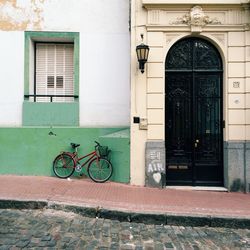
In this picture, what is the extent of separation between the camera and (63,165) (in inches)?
330

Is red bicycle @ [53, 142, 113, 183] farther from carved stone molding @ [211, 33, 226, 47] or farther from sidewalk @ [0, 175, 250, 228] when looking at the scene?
carved stone molding @ [211, 33, 226, 47]

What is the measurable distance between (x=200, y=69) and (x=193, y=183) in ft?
10.3

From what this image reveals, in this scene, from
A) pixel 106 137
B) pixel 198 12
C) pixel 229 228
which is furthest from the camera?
pixel 106 137

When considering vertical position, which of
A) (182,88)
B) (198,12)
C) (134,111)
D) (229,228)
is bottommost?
(229,228)

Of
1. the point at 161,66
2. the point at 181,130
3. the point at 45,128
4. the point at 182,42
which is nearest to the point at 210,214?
the point at 181,130

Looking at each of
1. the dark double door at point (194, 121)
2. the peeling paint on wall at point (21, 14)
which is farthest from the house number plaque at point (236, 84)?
the peeling paint on wall at point (21, 14)

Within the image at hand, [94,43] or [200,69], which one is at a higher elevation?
[94,43]

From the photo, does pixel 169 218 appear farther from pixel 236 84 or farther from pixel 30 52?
pixel 30 52

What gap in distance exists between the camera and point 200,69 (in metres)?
7.89

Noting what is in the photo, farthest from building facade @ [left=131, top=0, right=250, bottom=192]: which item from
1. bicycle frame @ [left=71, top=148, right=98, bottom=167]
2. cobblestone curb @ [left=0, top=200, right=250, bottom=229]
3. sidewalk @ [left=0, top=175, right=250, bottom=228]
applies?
cobblestone curb @ [left=0, top=200, right=250, bottom=229]

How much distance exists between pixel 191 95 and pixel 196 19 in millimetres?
2026

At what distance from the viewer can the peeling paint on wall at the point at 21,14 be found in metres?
8.73

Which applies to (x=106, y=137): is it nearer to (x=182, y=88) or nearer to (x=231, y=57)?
(x=182, y=88)

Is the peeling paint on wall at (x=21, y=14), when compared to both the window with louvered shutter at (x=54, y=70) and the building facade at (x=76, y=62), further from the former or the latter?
the window with louvered shutter at (x=54, y=70)
